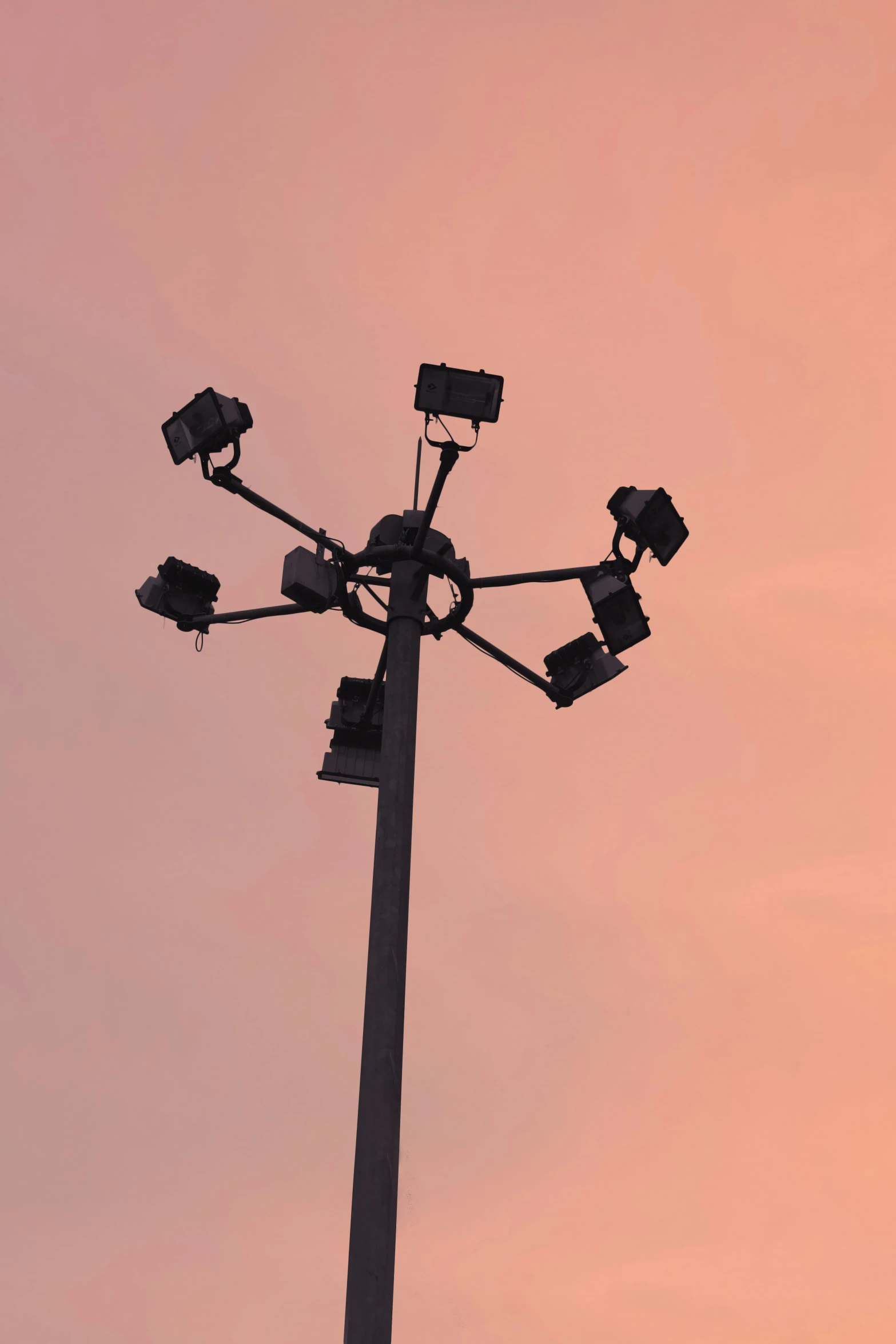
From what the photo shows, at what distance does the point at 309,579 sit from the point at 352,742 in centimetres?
217

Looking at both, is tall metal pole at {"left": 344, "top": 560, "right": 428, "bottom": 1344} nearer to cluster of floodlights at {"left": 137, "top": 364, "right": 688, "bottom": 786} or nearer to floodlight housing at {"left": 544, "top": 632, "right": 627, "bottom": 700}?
cluster of floodlights at {"left": 137, "top": 364, "right": 688, "bottom": 786}

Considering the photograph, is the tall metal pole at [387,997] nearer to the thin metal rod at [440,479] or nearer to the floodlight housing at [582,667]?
the thin metal rod at [440,479]

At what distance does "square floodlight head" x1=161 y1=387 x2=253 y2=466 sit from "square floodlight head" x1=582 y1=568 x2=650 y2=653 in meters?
3.28

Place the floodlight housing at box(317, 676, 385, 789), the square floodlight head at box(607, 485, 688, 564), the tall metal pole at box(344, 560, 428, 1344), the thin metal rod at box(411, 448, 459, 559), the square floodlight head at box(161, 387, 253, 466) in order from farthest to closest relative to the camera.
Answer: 1. the floodlight housing at box(317, 676, 385, 789)
2. the square floodlight head at box(607, 485, 688, 564)
3. the square floodlight head at box(161, 387, 253, 466)
4. the thin metal rod at box(411, 448, 459, 559)
5. the tall metal pole at box(344, 560, 428, 1344)

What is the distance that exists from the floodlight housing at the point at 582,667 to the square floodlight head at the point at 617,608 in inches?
6.8

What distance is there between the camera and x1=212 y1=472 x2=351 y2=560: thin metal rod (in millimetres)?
11094

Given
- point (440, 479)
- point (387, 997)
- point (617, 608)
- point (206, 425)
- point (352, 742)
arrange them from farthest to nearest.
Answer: point (352, 742) < point (617, 608) < point (206, 425) < point (440, 479) < point (387, 997)

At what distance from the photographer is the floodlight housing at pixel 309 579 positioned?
428 inches

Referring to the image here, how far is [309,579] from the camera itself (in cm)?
1091

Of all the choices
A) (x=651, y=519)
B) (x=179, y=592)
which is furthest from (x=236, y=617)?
(x=651, y=519)

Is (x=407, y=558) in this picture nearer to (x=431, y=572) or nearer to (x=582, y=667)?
(x=431, y=572)

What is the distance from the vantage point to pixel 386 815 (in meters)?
9.86

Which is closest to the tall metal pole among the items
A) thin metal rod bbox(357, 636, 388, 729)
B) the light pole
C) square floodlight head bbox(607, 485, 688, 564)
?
the light pole

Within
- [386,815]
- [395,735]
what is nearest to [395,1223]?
[386,815]
